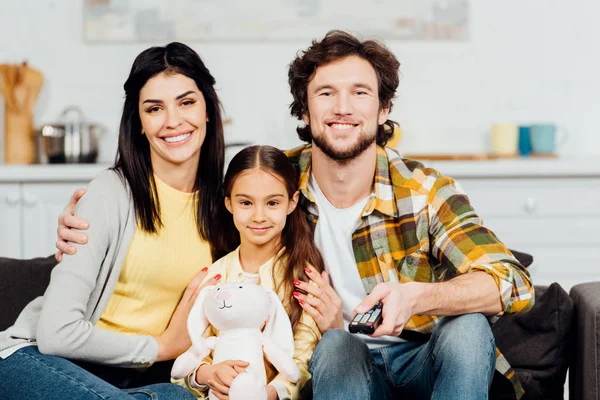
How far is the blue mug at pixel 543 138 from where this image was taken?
3.37 metres

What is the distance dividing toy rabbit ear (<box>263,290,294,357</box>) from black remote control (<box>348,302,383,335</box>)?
0.29 m

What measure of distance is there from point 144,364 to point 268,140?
1.99 metres

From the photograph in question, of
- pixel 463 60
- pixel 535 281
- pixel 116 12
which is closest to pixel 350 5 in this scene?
pixel 463 60

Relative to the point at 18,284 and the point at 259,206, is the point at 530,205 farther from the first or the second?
the point at 18,284

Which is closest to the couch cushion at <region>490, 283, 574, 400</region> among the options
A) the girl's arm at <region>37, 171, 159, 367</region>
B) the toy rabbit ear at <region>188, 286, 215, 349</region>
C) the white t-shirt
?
the white t-shirt

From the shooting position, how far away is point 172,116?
73.9 inches

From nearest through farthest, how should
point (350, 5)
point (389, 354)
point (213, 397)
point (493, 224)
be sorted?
point (213, 397) → point (389, 354) → point (493, 224) → point (350, 5)

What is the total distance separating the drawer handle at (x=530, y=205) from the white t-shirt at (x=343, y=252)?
4.66 feet

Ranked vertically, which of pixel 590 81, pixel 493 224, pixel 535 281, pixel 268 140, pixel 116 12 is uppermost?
pixel 116 12

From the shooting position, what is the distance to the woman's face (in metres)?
1.89

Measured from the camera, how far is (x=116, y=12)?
12.0 ft

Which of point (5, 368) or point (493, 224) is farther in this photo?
point (493, 224)

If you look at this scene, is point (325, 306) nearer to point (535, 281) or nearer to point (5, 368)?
point (5, 368)

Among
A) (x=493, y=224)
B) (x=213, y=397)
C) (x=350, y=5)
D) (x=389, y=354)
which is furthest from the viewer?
(x=350, y=5)
